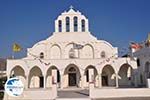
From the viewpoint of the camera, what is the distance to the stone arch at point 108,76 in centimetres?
3925

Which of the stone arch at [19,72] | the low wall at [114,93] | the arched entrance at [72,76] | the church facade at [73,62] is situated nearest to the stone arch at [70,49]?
the church facade at [73,62]

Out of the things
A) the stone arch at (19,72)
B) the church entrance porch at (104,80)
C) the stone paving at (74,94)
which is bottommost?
the stone paving at (74,94)

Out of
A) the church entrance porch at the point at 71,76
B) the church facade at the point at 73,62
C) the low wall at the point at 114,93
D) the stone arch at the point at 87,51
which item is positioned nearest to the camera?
the low wall at the point at 114,93

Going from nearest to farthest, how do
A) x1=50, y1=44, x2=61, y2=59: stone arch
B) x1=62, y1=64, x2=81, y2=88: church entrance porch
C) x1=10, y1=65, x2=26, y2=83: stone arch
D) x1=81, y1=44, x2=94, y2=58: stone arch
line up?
x1=10, y1=65, x2=26, y2=83: stone arch < x1=62, y1=64, x2=81, y2=88: church entrance porch < x1=50, y1=44, x2=61, y2=59: stone arch < x1=81, y1=44, x2=94, y2=58: stone arch

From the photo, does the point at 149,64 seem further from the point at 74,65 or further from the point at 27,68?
the point at 27,68

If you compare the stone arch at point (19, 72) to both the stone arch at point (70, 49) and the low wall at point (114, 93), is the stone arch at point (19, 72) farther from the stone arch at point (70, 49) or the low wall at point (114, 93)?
the low wall at point (114, 93)

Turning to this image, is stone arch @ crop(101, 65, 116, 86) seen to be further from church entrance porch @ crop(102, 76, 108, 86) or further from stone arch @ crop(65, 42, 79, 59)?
stone arch @ crop(65, 42, 79, 59)

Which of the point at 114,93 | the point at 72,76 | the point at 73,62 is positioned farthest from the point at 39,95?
the point at 72,76

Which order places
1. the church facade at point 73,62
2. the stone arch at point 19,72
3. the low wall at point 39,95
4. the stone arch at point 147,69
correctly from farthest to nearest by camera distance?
1. the stone arch at point 19,72
2. the church facade at point 73,62
3. the stone arch at point 147,69
4. the low wall at point 39,95

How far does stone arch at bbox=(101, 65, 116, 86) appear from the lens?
129 feet

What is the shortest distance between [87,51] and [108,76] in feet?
15.6

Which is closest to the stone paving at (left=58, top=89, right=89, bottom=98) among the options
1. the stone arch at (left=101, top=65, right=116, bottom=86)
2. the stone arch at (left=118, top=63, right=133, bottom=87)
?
the stone arch at (left=101, top=65, right=116, bottom=86)

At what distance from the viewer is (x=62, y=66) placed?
36781 millimetres

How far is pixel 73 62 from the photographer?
37062 millimetres
